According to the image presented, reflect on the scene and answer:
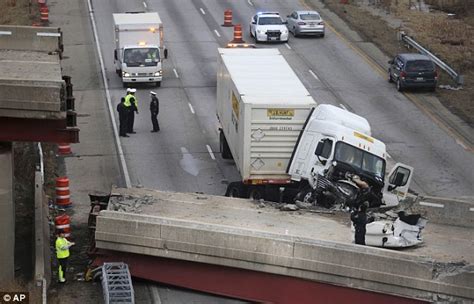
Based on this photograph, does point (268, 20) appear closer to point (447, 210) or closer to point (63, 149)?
point (63, 149)

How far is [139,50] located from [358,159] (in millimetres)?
20268

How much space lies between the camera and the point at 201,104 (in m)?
46.3

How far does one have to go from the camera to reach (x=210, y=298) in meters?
25.8

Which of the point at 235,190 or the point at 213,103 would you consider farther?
the point at 213,103

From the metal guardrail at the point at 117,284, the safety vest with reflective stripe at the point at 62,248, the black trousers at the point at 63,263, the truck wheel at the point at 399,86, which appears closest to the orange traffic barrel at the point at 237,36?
the truck wheel at the point at 399,86

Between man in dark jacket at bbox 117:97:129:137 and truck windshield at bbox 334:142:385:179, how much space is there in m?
11.9

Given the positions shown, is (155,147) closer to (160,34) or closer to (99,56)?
(160,34)

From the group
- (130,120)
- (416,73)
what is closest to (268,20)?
(416,73)

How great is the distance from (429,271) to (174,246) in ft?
17.6

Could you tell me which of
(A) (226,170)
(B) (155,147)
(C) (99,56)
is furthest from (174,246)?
(C) (99,56)

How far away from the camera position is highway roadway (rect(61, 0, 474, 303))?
121ft

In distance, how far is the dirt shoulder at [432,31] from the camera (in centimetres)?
4944

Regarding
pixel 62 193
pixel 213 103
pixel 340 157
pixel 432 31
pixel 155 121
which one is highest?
pixel 340 157

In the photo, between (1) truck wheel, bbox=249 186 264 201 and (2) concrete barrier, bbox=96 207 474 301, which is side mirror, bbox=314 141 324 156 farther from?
(2) concrete barrier, bbox=96 207 474 301
